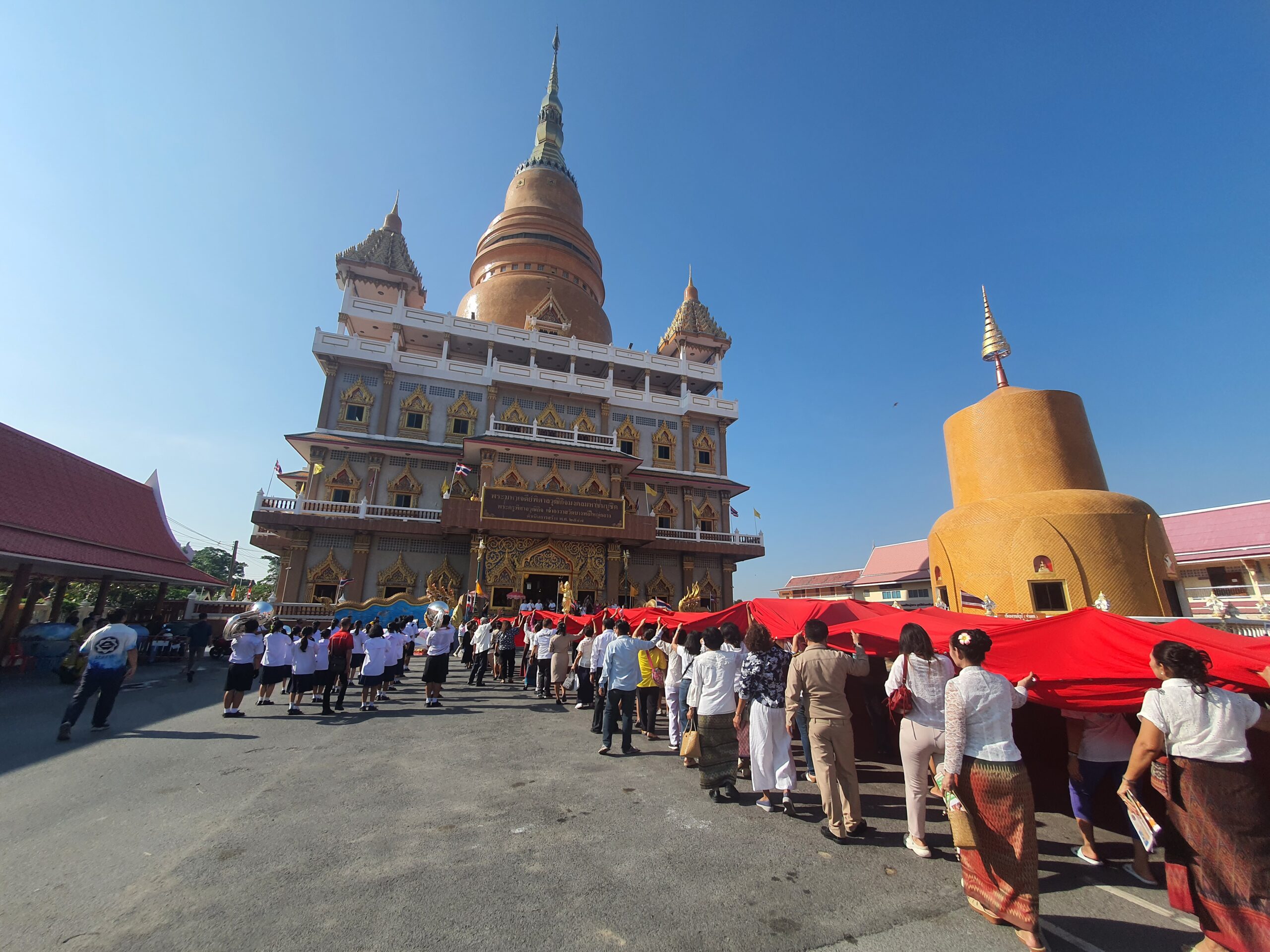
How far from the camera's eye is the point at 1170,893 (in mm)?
3025

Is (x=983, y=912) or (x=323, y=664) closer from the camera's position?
(x=983, y=912)

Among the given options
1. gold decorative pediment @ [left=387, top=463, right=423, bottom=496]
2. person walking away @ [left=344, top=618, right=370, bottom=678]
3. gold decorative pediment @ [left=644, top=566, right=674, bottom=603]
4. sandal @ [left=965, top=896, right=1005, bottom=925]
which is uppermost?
gold decorative pediment @ [left=387, top=463, right=423, bottom=496]

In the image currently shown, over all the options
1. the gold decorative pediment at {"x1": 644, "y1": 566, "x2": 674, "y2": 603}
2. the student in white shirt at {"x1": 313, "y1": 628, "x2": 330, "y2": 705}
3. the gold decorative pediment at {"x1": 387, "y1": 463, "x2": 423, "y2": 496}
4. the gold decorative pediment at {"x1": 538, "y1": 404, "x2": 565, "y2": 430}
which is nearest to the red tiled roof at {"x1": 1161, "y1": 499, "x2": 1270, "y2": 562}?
the gold decorative pediment at {"x1": 644, "y1": 566, "x2": 674, "y2": 603}

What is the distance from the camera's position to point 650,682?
26.0ft

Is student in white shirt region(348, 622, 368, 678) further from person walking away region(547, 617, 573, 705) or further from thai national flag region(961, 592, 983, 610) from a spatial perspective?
thai national flag region(961, 592, 983, 610)

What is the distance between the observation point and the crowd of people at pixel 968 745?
2838 millimetres

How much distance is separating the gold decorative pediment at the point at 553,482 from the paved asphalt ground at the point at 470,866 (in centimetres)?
1667

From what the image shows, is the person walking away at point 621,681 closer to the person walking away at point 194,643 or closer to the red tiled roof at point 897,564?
the person walking away at point 194,643

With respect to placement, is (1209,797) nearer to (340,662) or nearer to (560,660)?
(560,660)

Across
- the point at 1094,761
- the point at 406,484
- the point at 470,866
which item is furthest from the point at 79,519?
the point at 1094,761

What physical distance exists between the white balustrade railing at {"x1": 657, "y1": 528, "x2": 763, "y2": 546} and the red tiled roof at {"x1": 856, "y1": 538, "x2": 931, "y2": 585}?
1463 centimetres

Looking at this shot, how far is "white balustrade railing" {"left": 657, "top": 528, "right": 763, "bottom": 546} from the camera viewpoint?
24.9 metres

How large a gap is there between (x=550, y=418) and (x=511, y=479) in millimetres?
4670

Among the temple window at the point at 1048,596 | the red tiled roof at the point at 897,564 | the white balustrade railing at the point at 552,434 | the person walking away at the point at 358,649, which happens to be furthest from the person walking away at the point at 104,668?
the red tiled roof at the point at 897,564
